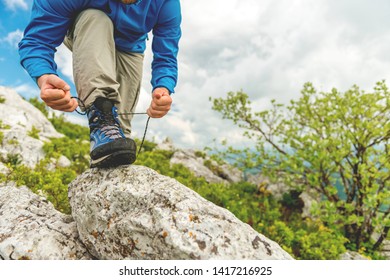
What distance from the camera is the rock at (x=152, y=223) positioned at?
6.57 ft

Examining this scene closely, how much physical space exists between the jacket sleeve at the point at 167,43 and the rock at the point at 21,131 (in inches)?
169

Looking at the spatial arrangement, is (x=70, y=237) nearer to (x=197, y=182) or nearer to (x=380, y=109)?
(x=197, y=182)

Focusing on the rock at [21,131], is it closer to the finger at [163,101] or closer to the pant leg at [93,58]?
the pant leg at [93,58]

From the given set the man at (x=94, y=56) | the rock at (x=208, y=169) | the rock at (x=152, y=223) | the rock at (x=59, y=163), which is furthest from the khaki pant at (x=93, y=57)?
the rock at (x=208, y=169)

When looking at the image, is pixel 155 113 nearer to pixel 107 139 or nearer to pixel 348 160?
pixel 107 139

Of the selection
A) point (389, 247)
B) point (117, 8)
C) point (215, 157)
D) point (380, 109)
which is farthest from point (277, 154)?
point (117, 8)

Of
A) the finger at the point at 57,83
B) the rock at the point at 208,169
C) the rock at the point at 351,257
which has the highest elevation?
the rock at the point at 208,169

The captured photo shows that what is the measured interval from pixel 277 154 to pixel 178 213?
6949 millimetres

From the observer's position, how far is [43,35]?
2.66 metres

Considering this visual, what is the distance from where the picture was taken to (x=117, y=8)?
2.80 meters

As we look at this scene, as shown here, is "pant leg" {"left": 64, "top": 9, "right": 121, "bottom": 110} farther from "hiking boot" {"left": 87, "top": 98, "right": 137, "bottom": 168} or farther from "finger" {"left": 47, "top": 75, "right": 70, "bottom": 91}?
"finger" {"left": 47, "top": 75, "right": 70, "bottom": 91}

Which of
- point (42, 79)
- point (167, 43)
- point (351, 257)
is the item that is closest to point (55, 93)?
point (42, 79)

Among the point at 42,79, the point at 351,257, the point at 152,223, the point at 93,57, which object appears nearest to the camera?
the point at 152,223

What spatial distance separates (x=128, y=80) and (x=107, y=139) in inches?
45.6
